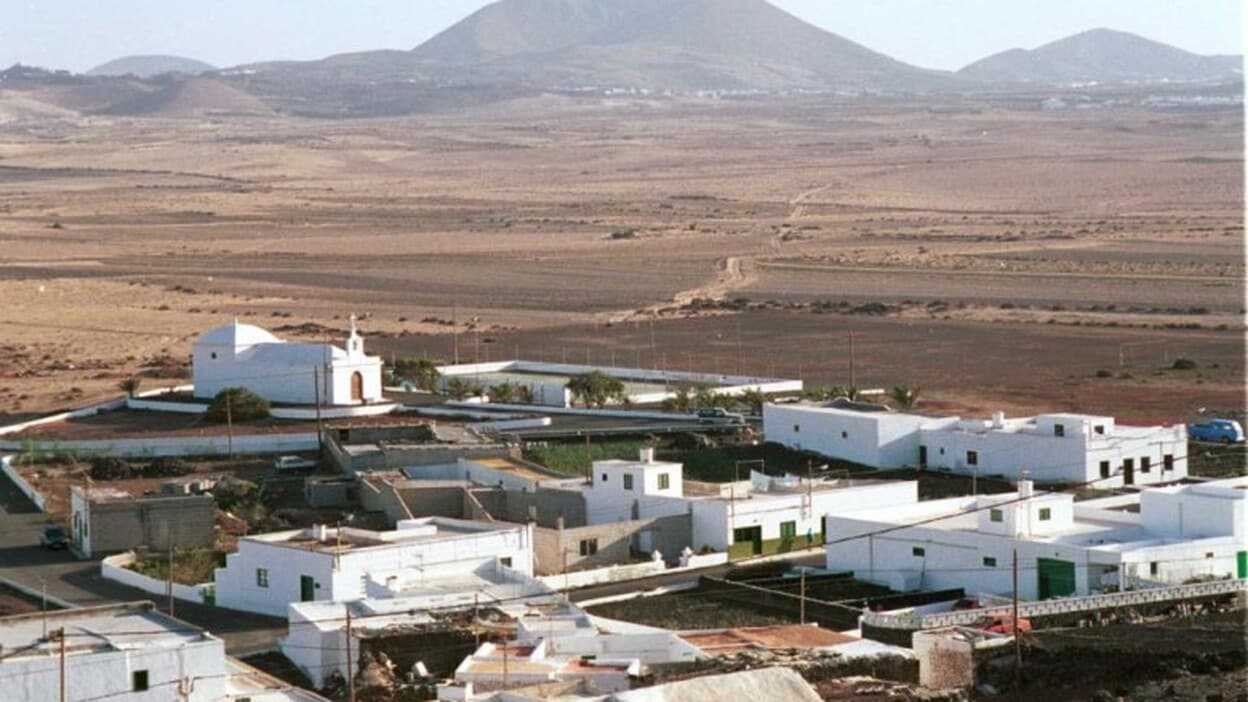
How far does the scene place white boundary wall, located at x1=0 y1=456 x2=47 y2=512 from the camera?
109 ft

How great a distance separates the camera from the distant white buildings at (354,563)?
84.9ft

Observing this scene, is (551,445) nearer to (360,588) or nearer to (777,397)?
(777,397)

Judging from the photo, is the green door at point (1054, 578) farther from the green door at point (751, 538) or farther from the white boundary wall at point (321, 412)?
the white boundary wall at point (321, 412)

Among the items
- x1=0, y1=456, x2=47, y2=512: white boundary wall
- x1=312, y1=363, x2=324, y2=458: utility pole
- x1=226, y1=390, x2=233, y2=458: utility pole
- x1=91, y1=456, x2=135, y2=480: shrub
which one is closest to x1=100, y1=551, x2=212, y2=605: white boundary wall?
x1=0, y1=456, x2=47, y2=512: white boundary wall

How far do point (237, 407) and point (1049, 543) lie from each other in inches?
642

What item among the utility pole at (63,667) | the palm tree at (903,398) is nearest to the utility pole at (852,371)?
the palm tree at (903,398)

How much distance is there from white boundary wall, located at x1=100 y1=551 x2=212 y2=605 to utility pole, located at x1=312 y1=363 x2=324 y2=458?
7588mm

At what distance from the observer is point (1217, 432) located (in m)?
36.4

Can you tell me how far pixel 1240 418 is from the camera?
39000 mm

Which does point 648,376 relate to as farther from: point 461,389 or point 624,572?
point 624,572

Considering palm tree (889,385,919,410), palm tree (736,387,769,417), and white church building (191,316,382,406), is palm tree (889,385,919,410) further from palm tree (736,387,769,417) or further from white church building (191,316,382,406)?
white church building (191,316,382,406)

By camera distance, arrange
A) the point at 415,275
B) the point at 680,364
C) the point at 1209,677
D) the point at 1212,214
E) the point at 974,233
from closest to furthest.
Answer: the point at 1209,677, the point at 680,364, the point at 415,275, the point at 974,233, the point at 1212,214

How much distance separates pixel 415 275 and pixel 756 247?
46.9 feet

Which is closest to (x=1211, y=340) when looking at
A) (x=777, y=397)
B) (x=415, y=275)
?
(x=777, y=397)
